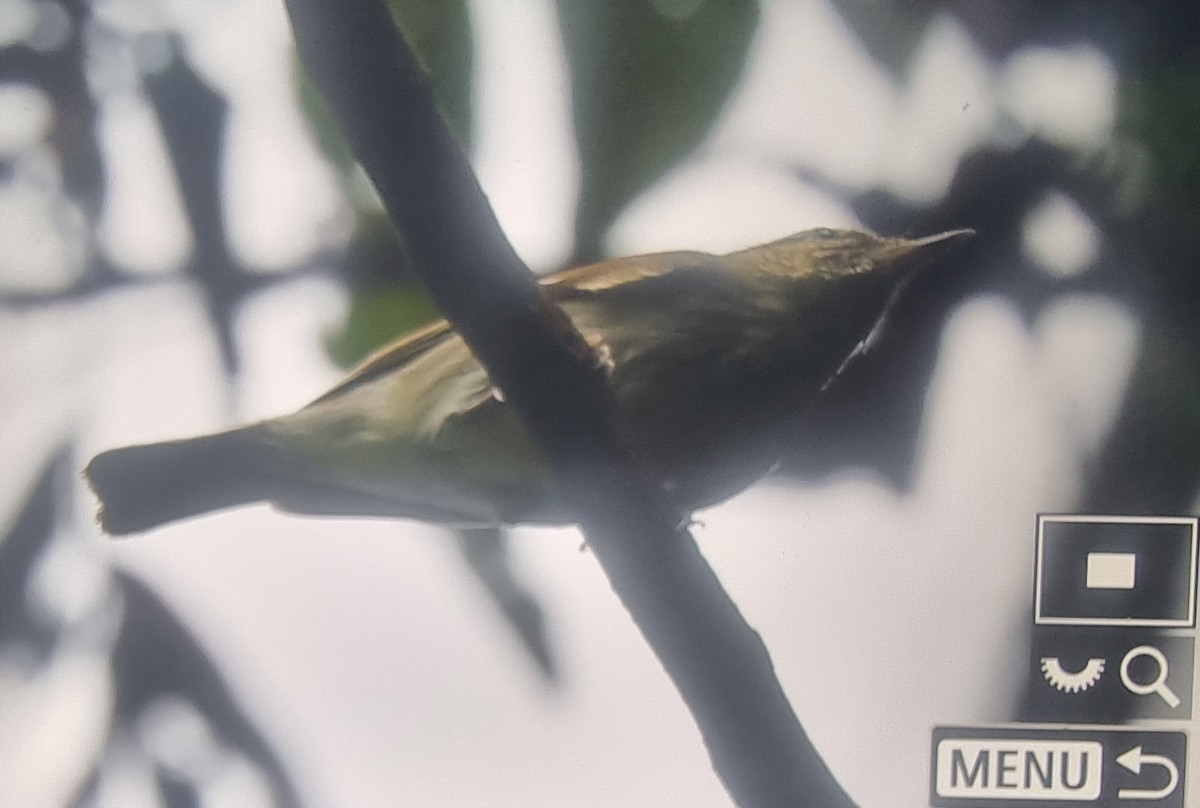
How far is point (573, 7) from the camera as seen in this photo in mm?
735

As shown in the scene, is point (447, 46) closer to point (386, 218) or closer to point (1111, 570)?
point (386, 218)

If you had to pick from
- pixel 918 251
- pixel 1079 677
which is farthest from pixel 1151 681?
pixel 918 251

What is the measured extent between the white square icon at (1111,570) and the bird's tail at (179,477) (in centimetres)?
64

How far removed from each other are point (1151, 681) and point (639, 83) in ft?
2.04

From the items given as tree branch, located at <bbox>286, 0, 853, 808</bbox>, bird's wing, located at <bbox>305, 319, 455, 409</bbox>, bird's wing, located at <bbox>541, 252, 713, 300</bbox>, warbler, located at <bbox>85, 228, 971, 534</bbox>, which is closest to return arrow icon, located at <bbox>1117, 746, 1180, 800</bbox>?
tree branch, located at <bbox>286, 0, 853, 808</bbox>

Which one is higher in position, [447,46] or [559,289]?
[447,46]

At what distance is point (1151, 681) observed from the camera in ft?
2.65

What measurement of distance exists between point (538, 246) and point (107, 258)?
31 centimetres

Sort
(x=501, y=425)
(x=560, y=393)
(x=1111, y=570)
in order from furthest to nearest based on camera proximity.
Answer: (x=1111, y=570) → (x=501, y=425) → (x=560, y=393)

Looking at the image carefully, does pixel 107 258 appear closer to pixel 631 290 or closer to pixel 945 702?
pixel 631 290

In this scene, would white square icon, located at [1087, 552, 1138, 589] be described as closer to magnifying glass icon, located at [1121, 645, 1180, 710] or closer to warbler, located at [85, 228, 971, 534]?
magnifying glass icon, located at [1121, 645, 1180, 710]

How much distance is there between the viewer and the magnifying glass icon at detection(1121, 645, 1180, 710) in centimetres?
80

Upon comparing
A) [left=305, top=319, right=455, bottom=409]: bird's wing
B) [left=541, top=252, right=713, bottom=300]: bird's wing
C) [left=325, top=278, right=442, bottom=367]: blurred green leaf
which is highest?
[left=541, top=252, right=713, bottom=300]: bird's wing

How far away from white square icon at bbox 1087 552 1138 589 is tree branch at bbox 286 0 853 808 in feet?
0.87
